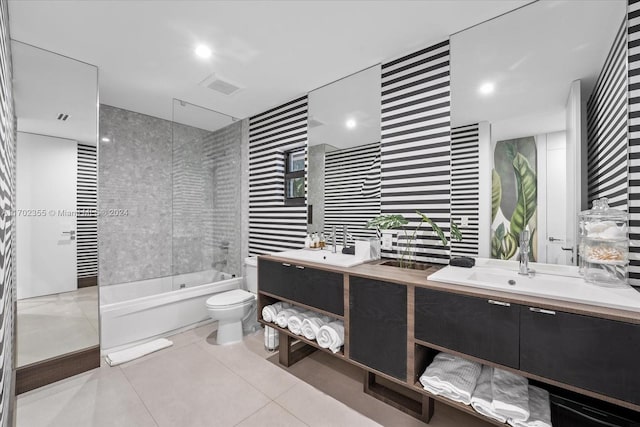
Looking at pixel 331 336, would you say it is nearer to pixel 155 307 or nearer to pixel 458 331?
pixel 458 331

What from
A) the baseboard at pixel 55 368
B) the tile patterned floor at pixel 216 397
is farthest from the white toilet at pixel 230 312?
the baseboard at pixel 55 368

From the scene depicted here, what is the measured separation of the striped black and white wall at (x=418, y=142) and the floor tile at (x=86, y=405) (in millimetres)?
2155

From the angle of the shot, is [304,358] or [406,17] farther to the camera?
[304,358]

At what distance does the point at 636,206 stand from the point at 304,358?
2.45 m

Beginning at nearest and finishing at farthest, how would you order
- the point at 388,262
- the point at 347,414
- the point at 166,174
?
the point at 347,414, the point at 388,262, the point at 166,174

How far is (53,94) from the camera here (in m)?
2.26

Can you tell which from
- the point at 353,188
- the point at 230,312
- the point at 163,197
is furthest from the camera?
the point at 163,197

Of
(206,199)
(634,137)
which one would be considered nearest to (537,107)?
(634,137)

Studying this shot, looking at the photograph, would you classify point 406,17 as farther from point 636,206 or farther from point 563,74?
point 636,206

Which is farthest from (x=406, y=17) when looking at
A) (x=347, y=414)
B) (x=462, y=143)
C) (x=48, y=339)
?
(x=48, y=339)

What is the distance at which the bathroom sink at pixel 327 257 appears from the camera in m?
2.06

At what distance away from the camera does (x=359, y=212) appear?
8.36 feet

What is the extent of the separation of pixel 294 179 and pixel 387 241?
4.61 feet

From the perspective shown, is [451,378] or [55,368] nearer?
[451,378]
